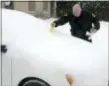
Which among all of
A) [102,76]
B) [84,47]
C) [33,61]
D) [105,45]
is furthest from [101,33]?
[33,61]

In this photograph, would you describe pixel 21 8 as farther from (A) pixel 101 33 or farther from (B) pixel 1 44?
(B) pixel 1 44

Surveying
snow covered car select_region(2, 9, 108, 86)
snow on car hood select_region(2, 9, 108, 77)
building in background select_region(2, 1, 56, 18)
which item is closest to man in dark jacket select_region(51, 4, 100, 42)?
snow on car hood select_region(2, 9, 108, 77)

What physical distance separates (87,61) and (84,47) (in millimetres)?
307

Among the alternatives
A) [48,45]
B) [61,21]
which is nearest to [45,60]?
[48,45]

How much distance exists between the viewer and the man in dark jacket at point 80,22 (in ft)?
16.4

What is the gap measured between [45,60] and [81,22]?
167 cm

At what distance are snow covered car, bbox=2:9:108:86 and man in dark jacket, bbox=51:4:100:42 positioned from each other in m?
0.91

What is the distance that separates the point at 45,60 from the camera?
3.68m

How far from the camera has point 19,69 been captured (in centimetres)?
364

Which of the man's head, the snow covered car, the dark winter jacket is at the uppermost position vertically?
the man's head

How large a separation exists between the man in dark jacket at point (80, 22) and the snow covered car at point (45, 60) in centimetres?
91

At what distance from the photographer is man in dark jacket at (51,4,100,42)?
16.4 feet

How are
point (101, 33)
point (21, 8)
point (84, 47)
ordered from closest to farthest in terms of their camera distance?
point (84, 47) → point (101, 33) → point (21, 8)

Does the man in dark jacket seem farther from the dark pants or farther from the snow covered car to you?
the snow covered car
